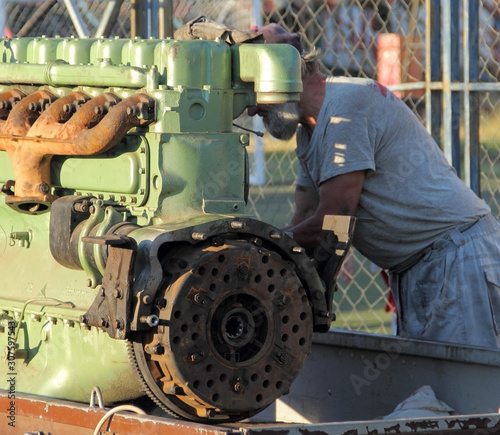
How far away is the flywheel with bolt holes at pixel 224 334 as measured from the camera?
2.44m

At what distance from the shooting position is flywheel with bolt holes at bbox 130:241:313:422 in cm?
244

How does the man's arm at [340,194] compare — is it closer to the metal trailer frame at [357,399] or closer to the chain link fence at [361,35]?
the metal trailer frame at [357,399]

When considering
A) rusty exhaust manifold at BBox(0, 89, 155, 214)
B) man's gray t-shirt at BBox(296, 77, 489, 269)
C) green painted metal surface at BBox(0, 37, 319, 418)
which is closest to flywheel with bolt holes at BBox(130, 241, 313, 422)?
green painted metal surface at BBox(0, 37, 319, 418)

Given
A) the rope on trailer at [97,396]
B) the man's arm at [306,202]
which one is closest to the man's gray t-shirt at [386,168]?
the man's arm at [306,202]

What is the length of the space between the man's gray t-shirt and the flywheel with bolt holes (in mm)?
792

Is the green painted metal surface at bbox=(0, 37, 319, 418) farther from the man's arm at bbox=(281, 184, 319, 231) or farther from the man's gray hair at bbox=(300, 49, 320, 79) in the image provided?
the man's arm at bbox=(281, 184, 319, 231)

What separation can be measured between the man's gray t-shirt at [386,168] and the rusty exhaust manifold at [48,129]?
83 cm

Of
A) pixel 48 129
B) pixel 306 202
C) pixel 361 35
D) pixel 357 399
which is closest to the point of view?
pixel 48 129

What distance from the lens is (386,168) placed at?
342cm

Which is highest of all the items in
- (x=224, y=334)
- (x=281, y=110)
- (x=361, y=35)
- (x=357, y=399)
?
(x=361, y=35)

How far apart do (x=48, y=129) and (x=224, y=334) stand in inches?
30.5

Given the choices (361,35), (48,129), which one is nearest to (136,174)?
(48,129)

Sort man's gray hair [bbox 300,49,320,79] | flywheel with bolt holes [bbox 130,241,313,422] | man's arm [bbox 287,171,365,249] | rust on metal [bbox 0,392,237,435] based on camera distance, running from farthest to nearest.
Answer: man's gray hair [bbox 300,49,320,79], man's arm [bbox 287,171,365,249], flywheel with bolt holes [bbox 130,241,313,422], rust on metal [bbox 0,392,237,435]

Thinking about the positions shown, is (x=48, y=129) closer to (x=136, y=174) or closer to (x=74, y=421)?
(x=136, y=174)
